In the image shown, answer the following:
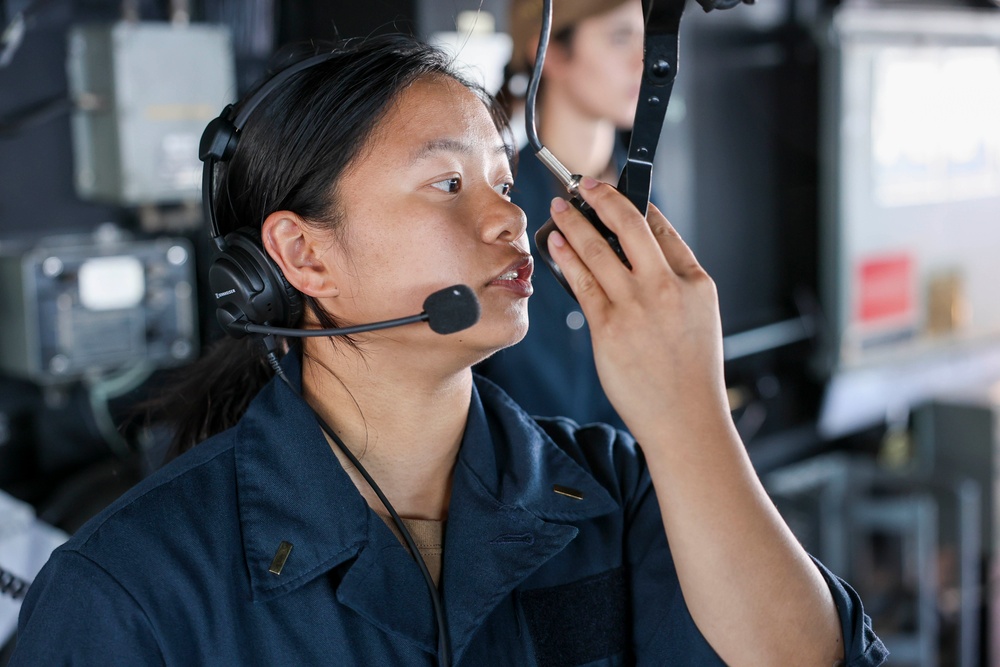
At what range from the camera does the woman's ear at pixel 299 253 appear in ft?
3.66

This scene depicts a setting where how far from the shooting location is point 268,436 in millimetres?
1054

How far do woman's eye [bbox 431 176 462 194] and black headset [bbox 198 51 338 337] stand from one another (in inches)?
7.4

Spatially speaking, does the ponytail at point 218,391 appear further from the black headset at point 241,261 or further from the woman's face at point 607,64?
the woman's face at point 607,64

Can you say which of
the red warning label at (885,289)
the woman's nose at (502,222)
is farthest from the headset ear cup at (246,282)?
the red warning label at (885,289)

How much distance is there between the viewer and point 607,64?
2.06 meters

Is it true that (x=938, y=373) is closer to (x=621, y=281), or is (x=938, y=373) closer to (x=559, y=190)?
(x=559, y=190)

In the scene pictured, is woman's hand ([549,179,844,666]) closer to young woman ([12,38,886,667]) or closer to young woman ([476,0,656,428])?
young woman ([12,38,886,667])

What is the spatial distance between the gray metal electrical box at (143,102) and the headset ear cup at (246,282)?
1.24 meters

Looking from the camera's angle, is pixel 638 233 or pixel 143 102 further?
pixel 143 102

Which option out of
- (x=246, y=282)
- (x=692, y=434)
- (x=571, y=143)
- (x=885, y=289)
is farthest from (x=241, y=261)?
(x=885, y=289)

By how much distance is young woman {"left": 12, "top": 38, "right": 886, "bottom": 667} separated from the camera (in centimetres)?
93

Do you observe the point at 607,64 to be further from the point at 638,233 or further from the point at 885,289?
the point at 885,289

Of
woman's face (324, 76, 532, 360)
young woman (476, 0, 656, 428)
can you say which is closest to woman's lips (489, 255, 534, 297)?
woman's face (324, 76, 532, 360)

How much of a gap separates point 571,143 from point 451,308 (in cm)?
A: 118
